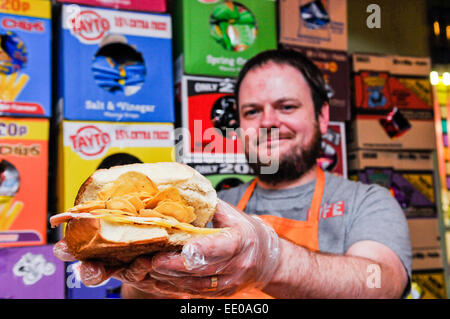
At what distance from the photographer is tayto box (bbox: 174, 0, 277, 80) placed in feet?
3.44

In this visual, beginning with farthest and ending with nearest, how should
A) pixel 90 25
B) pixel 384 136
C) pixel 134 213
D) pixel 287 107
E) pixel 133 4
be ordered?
pixel 384 136 → pixel 287 107 → pixel 133 4 → pixel 90 25 → pixel 134 213

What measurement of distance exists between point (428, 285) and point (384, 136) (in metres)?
0.60

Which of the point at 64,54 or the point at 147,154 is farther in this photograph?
the point at 64,54

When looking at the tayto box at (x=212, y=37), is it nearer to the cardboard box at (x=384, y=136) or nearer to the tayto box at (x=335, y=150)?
the tayto box at (x=335, y=150)

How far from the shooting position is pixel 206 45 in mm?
1067

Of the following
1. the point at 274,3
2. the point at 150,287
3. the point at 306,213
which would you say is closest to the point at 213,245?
the point at 150,287

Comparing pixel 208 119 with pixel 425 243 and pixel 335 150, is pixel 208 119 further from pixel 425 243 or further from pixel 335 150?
pixel 425 243

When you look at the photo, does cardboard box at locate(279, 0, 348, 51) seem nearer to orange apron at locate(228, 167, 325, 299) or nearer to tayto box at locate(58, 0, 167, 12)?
tayto box at locate(58, 0, 167, 12)

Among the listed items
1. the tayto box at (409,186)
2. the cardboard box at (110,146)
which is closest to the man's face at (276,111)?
the cardboard box at (110,146)

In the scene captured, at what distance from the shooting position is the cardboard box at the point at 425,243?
5.28ft

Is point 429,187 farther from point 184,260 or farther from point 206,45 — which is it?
point 184,260

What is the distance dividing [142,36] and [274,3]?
46 cm

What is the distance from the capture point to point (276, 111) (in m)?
1.16

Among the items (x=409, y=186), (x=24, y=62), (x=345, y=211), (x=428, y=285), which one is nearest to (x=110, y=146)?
(x=24, y=62)
